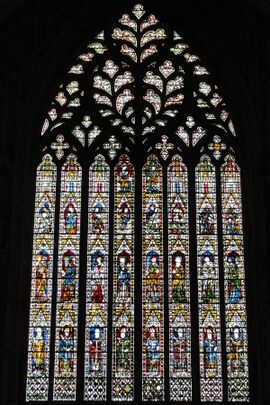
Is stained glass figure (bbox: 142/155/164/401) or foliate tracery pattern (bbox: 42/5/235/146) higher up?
foliate tracery pattern (bbox: 42/5/235/146)

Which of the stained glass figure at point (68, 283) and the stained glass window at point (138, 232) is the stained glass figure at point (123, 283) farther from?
the stained glass figure at point (68, 283)

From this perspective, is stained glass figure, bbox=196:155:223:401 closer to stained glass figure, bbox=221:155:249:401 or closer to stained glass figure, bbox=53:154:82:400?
stained glass figure, bbox=221:155:249:401

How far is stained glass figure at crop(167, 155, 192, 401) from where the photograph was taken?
1452cm

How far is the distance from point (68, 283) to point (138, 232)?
1.21 meters

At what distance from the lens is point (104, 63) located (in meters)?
16.5

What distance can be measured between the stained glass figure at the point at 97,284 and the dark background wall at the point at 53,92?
843mm

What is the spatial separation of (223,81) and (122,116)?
1560 millimetres

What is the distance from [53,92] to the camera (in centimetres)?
1617

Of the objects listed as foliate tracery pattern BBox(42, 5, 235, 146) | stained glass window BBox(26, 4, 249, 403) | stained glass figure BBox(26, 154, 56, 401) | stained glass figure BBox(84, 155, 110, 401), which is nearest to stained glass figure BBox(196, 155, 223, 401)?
stained glass window BBox(26, 4, 249, 403)

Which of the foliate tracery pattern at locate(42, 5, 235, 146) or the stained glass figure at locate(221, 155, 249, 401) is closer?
the stained glass figure at locate(221, 155, 249, 401)

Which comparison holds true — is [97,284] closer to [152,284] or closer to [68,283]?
[68,283]

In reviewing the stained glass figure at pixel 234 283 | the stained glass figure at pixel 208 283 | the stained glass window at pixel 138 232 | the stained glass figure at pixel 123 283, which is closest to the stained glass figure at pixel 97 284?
the stained glass window at pixel 138 232

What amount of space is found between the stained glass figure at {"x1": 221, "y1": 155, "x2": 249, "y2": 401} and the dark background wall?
0.49ft
